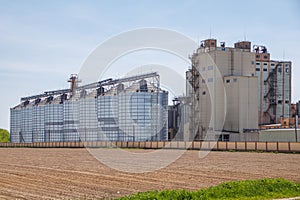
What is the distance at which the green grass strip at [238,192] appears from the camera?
14.4 metres

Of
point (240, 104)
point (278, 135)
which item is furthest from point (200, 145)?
point (240, 104)

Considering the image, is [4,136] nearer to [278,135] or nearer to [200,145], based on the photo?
[200,145]

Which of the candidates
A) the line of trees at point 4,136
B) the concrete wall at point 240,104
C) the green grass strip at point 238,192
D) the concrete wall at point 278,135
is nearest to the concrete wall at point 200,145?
the concrete wall at point 278,135

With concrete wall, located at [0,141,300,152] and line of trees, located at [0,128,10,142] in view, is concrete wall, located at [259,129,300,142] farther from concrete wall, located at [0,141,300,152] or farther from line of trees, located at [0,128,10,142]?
line of trees, located at [0,128,10,142]

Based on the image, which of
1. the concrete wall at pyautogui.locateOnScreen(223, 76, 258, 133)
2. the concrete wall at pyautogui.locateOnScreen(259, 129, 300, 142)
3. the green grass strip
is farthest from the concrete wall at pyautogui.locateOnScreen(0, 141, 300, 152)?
the green grass strip

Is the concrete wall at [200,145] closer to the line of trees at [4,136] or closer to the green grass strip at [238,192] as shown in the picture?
the green grass strip at [238,192]

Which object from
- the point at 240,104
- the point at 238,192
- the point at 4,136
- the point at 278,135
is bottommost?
the point at 4,136

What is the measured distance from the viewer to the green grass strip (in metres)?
14.4

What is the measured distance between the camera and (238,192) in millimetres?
16109

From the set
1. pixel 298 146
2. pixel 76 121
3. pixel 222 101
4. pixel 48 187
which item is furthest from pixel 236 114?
pixel 48 187

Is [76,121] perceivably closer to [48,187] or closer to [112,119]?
[112,119]

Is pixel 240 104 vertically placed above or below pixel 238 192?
above

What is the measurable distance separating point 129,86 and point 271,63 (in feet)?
92.9

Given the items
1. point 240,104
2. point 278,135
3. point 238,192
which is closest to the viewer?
point 238,192
